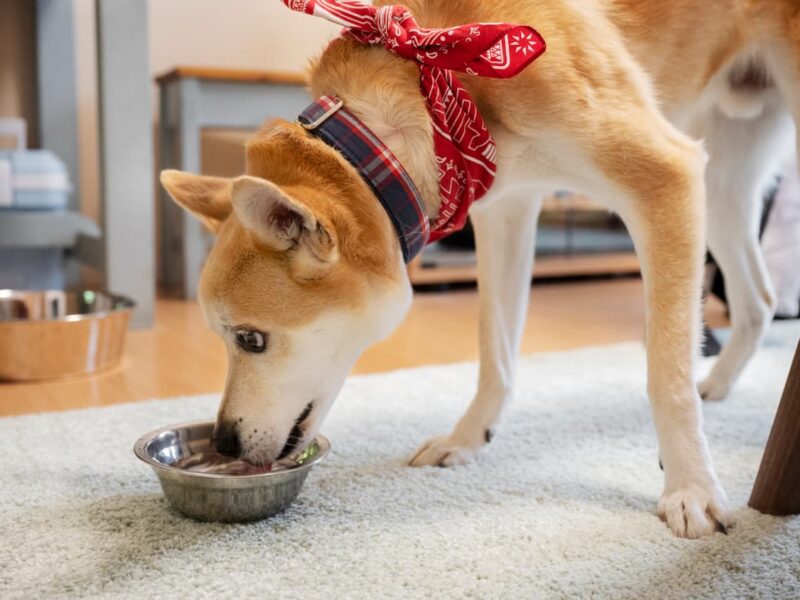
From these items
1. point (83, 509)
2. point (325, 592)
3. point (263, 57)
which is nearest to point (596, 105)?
point (325, 592)

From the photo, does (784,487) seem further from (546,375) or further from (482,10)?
(546,375)

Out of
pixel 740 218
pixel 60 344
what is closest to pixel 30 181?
pixel 60 344

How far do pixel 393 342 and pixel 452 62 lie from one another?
1.50 m

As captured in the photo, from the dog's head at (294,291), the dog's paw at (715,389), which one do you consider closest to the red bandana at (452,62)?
the dog's head at (294,291)

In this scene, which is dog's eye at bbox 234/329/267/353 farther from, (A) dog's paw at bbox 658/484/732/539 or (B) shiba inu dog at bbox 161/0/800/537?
(A) dog's paw at bbox 658/484/732/539

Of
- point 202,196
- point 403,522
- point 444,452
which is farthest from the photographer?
point 444,452

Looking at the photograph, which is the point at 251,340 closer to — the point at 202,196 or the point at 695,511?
the point at 202,196

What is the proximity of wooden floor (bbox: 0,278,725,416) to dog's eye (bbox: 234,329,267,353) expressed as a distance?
0.82 meters

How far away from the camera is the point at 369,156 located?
3.65 ft

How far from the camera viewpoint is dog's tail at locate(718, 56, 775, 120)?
1453mm

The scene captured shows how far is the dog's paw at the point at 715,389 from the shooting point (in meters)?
1.80

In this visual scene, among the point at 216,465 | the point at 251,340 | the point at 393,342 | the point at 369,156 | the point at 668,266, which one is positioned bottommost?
the point at 393,342

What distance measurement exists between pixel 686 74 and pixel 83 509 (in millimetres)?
1232

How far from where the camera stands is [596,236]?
3.99m
